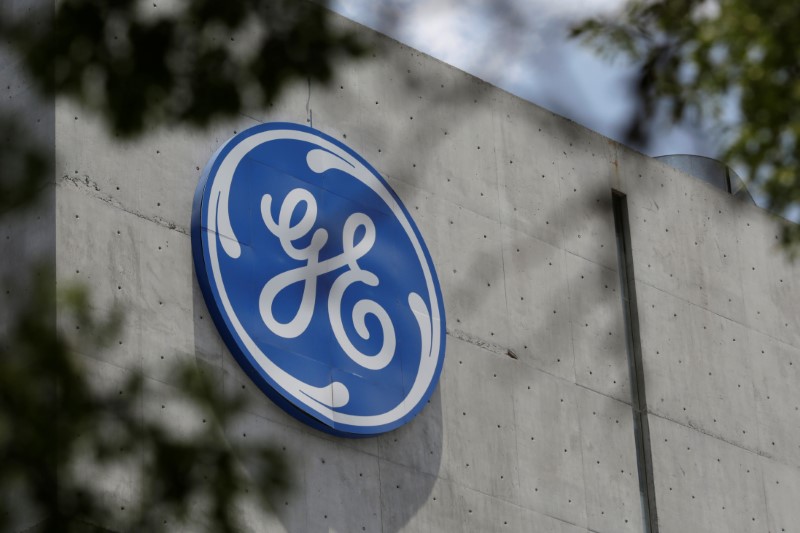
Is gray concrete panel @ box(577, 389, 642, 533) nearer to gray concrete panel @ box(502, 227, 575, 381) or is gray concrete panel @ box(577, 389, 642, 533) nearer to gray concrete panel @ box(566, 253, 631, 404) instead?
gray concrete panel @ box(566, 253, 631, 404)

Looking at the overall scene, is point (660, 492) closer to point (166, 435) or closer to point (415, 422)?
point (415, 422)

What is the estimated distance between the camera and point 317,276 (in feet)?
58.6

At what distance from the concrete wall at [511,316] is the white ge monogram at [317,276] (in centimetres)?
69

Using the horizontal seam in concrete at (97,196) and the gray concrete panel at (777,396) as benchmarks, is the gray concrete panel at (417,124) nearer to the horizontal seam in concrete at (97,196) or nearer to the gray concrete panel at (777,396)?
the horizontal seam in concrete at (97,196)

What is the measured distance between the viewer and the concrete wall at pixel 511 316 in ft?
55.6

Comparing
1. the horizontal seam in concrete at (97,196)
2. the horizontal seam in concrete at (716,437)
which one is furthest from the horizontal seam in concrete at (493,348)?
the horizontal seam in concrete at (97,196)

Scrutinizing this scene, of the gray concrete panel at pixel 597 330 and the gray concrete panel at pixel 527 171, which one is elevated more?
the gray concrete panel at pixel 527 171

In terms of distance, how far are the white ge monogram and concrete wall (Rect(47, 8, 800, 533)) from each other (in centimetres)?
69

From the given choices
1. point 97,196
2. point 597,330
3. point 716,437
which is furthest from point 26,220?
point 716,437

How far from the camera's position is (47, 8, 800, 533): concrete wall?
1694 centimetres

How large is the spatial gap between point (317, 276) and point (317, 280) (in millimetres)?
40

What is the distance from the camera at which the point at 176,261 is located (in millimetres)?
17109

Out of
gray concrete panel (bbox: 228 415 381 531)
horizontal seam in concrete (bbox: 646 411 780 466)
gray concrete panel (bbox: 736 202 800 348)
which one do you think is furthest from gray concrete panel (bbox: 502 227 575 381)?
gray concrete panel (bbox: 736 202 800 348)

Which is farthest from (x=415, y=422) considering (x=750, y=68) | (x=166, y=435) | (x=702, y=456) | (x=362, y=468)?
(x=750, y=68)
